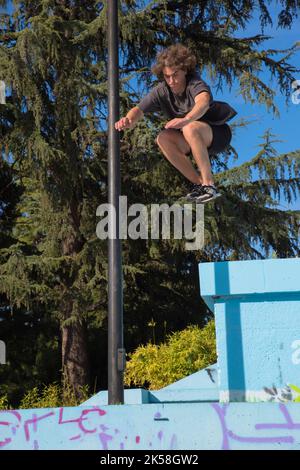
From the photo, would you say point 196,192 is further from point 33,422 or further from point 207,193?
point 33,422

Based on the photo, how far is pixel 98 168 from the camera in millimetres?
13914

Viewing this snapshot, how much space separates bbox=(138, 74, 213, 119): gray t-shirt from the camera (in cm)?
488

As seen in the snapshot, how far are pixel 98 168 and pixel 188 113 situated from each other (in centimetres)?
922

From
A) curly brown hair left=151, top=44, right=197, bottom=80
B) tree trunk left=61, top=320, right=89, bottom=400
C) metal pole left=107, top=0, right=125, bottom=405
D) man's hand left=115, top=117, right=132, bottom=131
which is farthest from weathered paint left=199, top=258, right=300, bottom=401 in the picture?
tree trunk left=61, top=320, right=89, bottom=400

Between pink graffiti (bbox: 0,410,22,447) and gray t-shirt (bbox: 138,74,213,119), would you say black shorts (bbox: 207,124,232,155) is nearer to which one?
gray t-shirt (bbox: 138,74,213,119)

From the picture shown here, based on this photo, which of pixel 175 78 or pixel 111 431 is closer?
pixel 175 78

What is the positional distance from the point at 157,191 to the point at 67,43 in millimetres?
3683

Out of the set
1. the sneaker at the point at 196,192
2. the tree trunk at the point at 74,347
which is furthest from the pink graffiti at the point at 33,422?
the tree trunk at the point at 74,347

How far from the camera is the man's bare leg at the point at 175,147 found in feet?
17.1

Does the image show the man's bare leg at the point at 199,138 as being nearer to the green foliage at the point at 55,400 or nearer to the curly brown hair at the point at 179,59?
the curly brown hair at the point at 179,59

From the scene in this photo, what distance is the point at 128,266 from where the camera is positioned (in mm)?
12789

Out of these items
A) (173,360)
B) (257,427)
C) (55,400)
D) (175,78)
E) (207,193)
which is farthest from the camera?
(55,400)

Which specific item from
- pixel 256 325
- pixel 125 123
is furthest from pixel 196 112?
pixel 256 325
